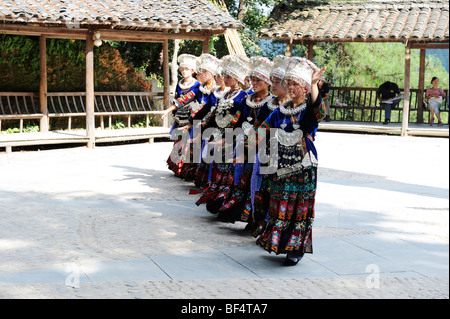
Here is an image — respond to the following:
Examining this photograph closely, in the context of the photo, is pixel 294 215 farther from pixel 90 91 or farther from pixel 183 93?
pixel 90 91

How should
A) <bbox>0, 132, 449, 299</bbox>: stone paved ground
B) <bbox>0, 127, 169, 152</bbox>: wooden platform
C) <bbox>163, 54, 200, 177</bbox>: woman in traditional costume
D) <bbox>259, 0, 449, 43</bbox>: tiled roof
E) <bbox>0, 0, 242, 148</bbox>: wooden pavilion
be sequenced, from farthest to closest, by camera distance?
<bbox>259, 0, 449, 43</bbox>: tiled roof → <bbox>0, 127, 169, 152</bbox>: wooden platform → <bbox>0, 0, 242, 148</bbox>: wooden pavilion → <bbox>163, 54, 200, 177</bbox>: woman in traditional costume → <bbox>0, 132, 449, 299</bbox>: stone paved ground

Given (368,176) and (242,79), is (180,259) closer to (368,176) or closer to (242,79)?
(242,79)

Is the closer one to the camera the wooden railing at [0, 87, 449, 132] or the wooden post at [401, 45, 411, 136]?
the wooden railing at [0, 87, 449, 132]

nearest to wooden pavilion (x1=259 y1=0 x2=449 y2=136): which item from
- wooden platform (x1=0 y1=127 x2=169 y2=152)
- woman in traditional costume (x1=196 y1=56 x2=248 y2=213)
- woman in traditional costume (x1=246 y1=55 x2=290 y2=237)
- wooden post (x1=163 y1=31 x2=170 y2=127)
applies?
wooden post (x1=163 y1=31 x2=170 y2=127)

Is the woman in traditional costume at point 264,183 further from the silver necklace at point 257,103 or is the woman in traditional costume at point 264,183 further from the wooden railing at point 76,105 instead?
the wooden railing at point 76,105

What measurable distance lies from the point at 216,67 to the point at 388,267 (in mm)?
3763

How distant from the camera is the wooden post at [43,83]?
1458 centimetres

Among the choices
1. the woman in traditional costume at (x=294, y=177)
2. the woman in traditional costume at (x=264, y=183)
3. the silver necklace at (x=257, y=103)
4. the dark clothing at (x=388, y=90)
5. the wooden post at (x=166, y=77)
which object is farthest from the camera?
the dark clothing at (x=388, y=90)

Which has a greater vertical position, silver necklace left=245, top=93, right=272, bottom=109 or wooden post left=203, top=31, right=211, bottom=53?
wooden post left=203, top=31, right=211, bottom=53

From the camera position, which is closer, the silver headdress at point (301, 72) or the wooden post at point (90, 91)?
the silver headdress at point (301, 72)

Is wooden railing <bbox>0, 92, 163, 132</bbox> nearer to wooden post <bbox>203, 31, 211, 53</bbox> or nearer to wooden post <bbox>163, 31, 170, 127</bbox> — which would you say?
wooden post <bbox>163, 31, 170, 127</bbox>

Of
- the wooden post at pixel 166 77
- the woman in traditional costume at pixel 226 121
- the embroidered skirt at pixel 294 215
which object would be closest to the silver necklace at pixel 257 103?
the woman in traditional costume at pixel 226 121

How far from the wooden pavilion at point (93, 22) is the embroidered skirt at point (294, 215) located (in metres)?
8.45

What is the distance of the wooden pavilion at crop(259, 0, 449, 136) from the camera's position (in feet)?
56.9
